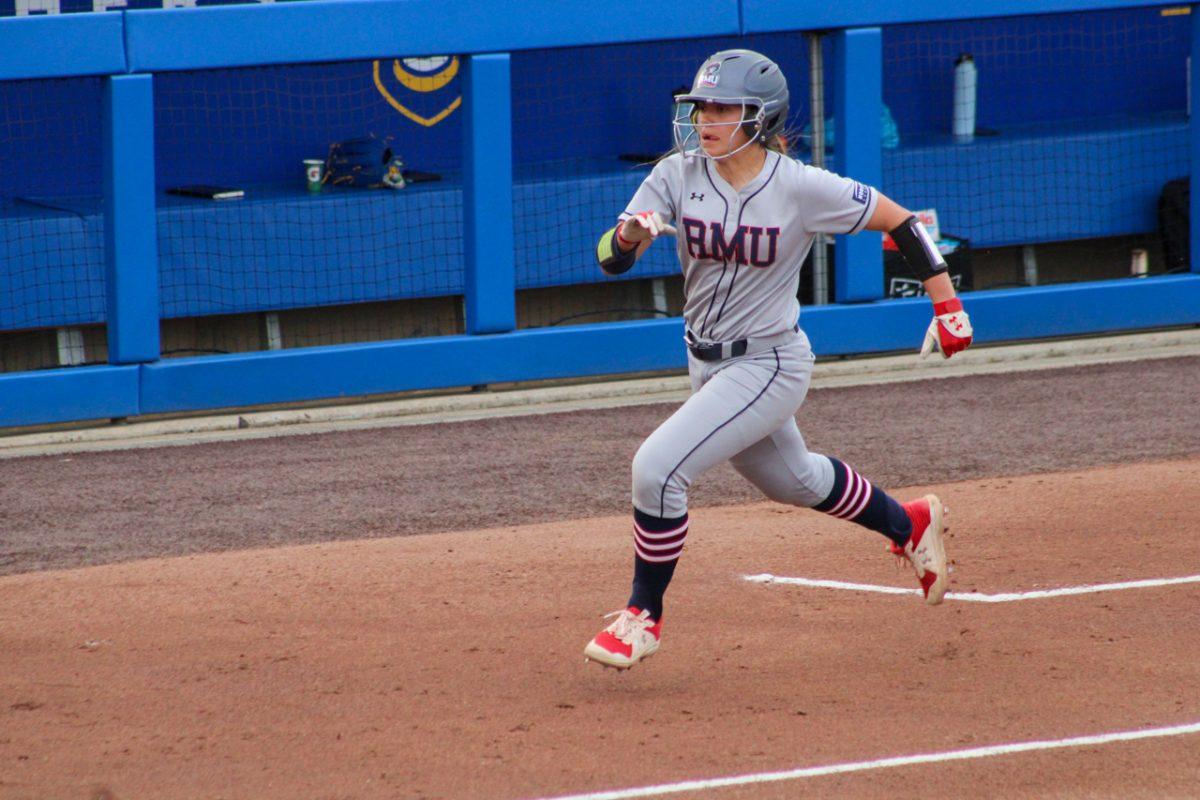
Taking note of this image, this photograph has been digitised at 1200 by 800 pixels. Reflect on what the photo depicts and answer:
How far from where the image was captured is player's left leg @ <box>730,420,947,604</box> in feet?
15.2

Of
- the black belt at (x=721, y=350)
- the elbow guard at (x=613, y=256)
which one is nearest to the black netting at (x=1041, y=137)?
the black belt at (x=721, y=350)

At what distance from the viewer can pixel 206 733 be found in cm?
411

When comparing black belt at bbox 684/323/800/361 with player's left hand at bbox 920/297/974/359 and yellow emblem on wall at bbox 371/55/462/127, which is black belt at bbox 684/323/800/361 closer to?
player's left hand at bbox 920/297/974/359

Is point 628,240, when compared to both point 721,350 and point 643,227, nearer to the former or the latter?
point 643,227

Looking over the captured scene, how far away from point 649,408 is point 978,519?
8.95ft

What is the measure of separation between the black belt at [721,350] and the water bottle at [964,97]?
A: 24.6 feet

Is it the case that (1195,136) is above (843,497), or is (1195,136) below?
above

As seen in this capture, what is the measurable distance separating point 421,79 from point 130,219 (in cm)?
300

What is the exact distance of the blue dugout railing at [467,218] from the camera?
A: 8000 millimetres

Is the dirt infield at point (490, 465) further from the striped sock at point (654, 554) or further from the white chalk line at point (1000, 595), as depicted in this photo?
the striped sock at point (654, 554)

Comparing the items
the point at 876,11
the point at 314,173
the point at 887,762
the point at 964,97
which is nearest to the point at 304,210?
the point at 314,173

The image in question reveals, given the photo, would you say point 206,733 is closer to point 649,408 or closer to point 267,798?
point 267,798

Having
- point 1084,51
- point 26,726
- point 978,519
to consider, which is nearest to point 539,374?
point 978,519

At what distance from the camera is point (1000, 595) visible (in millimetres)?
5227
